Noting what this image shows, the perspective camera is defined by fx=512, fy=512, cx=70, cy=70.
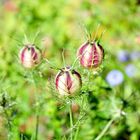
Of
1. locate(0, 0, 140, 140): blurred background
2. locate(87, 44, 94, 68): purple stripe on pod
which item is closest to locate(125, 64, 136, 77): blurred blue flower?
locate(0, 0, 140, 140): blurred background

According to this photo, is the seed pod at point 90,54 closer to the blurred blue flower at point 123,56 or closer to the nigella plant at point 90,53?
the nigella plant at point 90,53

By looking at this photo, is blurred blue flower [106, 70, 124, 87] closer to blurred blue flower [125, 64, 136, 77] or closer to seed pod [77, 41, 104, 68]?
blurred blue flower [125, 64, 136, 77]

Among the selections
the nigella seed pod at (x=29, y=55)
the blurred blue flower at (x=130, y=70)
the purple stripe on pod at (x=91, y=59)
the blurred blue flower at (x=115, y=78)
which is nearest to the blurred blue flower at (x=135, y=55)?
the blurred blue flower at (x=130, y=70)

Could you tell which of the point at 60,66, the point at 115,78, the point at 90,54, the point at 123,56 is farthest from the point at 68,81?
the point at 123,56

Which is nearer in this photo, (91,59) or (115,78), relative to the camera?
(91,59)

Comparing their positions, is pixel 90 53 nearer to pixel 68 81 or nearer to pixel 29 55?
pixel 68 81

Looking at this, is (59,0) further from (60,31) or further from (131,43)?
(131,43)

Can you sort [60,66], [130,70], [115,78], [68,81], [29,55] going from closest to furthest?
[68,81] → [29,55] → [60,66] → [115,78] → [130,70]
